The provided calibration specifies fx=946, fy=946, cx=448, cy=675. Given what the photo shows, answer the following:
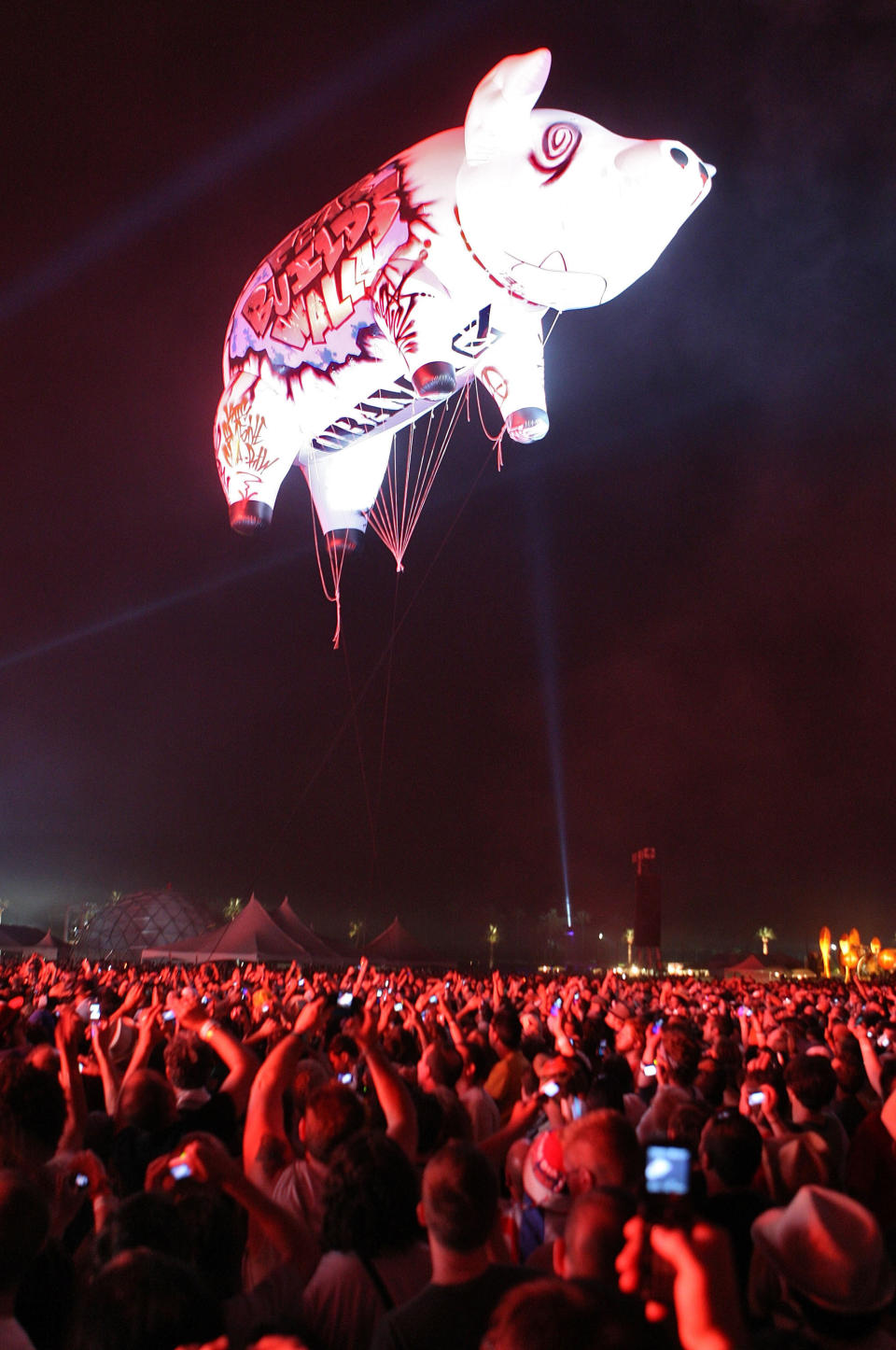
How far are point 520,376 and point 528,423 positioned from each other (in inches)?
18.4

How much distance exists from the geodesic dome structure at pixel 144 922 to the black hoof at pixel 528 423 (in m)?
49.1

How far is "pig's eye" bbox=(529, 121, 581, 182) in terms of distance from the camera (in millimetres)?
7379

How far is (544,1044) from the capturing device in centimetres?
707

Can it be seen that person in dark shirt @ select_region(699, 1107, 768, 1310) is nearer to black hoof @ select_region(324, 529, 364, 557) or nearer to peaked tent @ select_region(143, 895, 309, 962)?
black hoof @ select_region(324, 529, 364, 557)

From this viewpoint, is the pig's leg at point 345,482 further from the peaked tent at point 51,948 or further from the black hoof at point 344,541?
the peaked tent at point 51,948

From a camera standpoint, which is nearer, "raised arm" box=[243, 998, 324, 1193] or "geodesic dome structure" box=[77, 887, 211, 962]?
"raised arm" box=[243, 998, 324, 1193]

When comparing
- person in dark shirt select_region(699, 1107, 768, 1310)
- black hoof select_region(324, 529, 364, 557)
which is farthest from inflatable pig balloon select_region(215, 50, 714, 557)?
person in dark shirt select_region(699, 1107, 768, 1310)

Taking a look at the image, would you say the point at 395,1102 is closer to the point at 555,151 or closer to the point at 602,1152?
the point at 602,1152

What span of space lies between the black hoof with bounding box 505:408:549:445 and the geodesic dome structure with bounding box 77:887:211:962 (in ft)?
161

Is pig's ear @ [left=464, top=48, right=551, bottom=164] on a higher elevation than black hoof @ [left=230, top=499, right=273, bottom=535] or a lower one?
higher

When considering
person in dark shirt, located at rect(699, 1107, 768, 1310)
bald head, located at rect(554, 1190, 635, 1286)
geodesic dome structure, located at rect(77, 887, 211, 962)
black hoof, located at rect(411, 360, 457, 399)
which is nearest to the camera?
bald head, located at rect(554, 1190, 635, 1286)

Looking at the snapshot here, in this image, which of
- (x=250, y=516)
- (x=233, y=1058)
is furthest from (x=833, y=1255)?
(x=250, y=516)

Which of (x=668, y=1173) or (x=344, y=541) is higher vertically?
(x=344, y=541)

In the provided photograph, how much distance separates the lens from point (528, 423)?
9.34 meters
